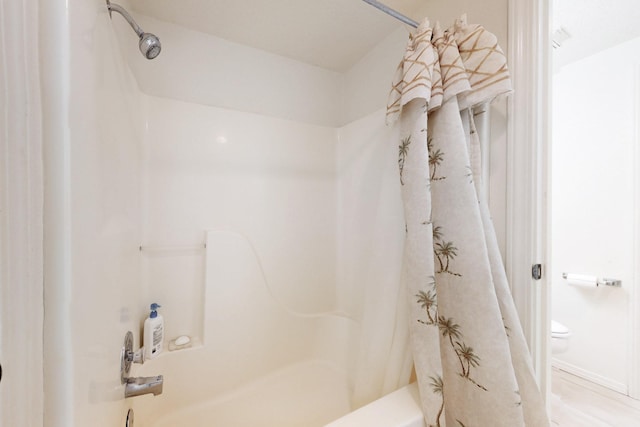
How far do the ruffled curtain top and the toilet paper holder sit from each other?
1.78 meters

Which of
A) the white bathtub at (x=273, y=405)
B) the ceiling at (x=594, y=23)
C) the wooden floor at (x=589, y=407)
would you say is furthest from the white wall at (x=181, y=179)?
the wooden floor at (x=589, y=407)

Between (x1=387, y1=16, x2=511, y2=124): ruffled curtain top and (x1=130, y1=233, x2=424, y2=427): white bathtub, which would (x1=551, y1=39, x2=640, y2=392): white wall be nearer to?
(x1=387, y1=16, x2=511, y2=124): ruffled curtain top

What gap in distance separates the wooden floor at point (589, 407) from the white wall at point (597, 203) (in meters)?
0.10

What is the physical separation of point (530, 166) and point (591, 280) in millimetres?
1591

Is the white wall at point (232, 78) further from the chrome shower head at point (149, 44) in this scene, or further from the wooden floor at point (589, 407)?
the wooden floor at point (589, 407)

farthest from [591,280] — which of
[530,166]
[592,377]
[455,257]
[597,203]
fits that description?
[455,257]

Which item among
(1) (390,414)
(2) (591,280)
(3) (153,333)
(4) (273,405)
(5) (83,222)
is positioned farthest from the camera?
(2) (591,280)

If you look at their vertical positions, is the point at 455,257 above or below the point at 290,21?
below

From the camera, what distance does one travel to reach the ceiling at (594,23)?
124 centimetres

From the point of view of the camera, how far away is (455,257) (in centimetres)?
73

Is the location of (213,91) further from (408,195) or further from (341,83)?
(408,195)

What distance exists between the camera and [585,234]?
170cm

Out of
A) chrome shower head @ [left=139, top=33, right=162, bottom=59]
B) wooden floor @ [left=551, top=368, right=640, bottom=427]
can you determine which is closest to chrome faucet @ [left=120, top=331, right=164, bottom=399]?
chrome shower head @ [left=139, top=33, right=162, bottom=59]

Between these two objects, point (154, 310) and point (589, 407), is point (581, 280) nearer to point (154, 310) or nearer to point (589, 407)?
point (589, 407)
